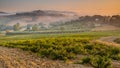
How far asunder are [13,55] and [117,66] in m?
5.93

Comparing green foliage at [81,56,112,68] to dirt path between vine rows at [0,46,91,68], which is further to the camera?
green foliage at [81,56,112,68]

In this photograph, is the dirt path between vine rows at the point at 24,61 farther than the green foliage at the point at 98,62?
No

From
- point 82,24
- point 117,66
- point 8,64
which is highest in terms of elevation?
point 8,64

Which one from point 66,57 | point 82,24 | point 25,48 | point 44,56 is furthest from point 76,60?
point 82,24

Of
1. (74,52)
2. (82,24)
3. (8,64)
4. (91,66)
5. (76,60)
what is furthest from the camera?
(82,24)

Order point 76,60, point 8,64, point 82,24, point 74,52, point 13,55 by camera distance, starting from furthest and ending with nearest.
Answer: point 82,24 → point 74,52 → point 76,60 → point 13,55 → point 8,64

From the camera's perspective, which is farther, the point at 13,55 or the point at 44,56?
the point at 44,56

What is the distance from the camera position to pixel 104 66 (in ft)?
52.6

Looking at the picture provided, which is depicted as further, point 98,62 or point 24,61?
point 98,62

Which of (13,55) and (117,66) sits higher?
(13,55)

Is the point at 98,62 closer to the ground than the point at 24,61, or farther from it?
closer to the ground

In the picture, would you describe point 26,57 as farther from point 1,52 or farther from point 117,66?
point 117,66

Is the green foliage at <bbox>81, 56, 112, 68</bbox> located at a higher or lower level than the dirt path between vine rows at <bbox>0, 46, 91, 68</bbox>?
lower

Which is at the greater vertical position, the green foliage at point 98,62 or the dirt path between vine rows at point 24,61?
the dirt path between vine rows at point 24,61
